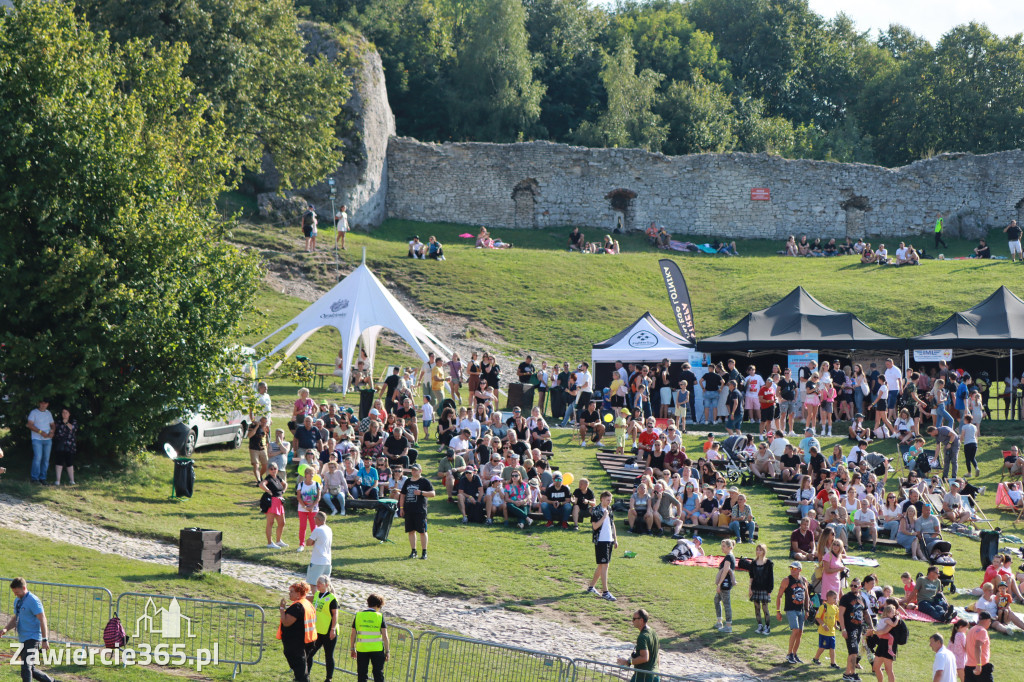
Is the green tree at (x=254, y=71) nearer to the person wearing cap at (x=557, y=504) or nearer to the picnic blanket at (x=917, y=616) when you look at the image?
the person wearing cap at (x=557, y=504)

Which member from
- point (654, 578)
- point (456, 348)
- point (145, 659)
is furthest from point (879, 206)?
point (145, 659)

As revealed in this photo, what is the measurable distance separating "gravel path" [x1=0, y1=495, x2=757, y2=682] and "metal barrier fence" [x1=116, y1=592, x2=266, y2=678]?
1598mm

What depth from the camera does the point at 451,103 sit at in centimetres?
4869

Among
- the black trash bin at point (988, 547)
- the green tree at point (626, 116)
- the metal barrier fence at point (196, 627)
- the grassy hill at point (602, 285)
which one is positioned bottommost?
the metal barrier fence at point (196, 627)

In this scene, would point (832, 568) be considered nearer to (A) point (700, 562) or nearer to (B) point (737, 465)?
(A) point (700, 562)

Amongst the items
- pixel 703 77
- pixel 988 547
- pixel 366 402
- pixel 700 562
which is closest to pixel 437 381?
pixel 366 402

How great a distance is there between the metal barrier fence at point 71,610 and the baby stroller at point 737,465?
1149 cm

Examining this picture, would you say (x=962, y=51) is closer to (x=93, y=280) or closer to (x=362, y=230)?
(x=362, y=230)

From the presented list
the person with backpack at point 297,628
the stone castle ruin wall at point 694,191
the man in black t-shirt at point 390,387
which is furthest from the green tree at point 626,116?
the person with backpack at point 297,628

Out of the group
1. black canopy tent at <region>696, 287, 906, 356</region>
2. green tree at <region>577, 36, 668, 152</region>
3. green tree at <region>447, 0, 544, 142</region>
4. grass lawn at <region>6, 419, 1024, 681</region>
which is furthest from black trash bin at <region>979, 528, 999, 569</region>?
green tree at <region>577, 36, 668, 152</region>

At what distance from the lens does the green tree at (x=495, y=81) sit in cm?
4797

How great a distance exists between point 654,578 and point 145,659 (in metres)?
6.69

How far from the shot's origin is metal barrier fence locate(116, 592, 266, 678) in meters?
10.8

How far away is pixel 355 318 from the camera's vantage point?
23.6m
